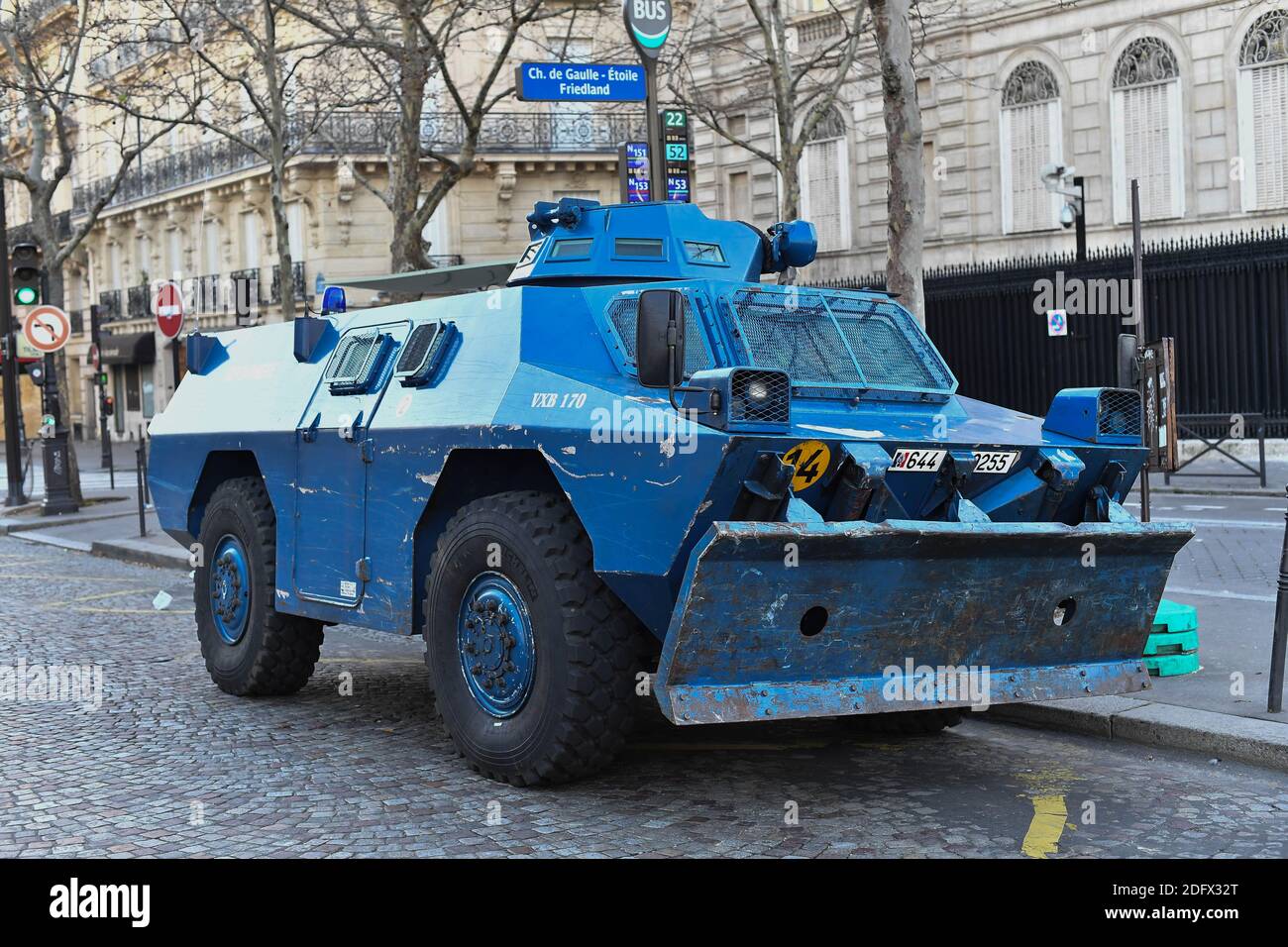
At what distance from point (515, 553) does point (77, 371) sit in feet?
186

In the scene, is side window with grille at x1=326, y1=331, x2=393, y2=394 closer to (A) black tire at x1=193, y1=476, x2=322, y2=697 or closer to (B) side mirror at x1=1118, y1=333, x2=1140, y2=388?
(A) black tire at x1=193, y1=476, x2=322, y2=697

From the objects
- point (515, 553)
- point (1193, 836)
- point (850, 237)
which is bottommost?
point (1193, 836)

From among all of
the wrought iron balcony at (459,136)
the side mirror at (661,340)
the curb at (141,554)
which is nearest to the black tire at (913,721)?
the side mirror at (661,340)

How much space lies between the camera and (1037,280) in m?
25.3

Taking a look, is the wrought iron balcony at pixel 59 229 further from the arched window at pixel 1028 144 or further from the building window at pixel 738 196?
the arched window at pixel 1028 144

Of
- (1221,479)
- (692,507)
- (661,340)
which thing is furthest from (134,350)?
(692,507)

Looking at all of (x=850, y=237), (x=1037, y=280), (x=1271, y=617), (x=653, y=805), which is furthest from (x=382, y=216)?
(x=653, y=805)

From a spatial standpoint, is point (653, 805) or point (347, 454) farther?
point (347, 454)

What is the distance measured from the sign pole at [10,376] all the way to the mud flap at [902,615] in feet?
67.6

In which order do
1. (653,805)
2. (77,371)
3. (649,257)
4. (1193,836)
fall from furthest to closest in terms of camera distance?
(77,371), (649,257), (653,805), (1193,836)

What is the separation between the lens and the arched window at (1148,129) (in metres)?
26.5

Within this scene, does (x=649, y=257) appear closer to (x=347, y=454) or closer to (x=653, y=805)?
(x=347, y=454)

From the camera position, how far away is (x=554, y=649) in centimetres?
616

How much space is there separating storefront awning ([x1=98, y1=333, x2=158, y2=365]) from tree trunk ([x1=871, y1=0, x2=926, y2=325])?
144ft
